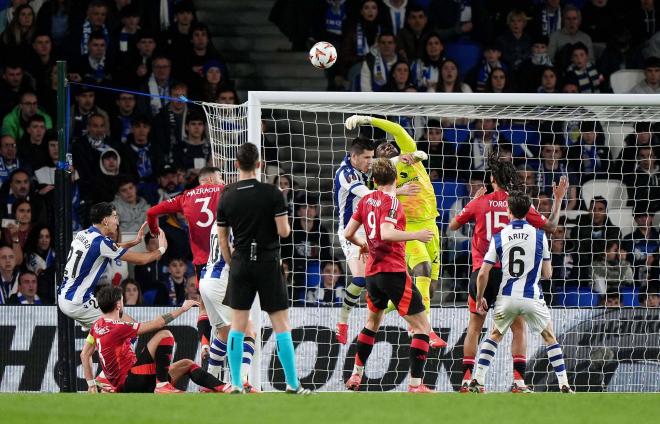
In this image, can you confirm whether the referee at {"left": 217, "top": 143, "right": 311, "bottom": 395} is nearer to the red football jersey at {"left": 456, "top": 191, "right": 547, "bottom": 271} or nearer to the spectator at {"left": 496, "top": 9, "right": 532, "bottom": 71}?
the red football jersey at {"left": 456, "top": 191, "right": 547, "bottom": 271}

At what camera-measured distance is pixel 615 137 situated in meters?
17.6

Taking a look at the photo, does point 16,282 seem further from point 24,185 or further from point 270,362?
point 270,362

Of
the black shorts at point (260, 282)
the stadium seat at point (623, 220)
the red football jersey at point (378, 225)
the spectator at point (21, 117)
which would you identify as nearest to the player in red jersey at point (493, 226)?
the red football jersey at point (378, 225)

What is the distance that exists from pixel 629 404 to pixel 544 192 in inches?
277

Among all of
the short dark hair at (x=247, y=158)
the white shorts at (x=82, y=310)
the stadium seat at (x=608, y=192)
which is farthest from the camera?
the stadium seat at (x=608, y=192)

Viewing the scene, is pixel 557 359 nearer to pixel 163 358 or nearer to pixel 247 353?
pixel 247 353

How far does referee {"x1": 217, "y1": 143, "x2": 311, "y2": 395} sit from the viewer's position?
10.8m

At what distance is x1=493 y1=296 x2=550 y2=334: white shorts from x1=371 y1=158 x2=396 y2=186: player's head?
Result: 1.47 metres

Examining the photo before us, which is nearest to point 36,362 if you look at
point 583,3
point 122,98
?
point 122,98

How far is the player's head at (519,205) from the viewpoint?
1200 cm

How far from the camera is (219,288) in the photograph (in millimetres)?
12609

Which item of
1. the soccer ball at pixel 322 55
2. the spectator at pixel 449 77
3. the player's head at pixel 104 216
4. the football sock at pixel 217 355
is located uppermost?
the spectator at pixel 449 77

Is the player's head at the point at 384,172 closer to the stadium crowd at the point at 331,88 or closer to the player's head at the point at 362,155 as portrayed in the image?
the player's head at the point at 362,155

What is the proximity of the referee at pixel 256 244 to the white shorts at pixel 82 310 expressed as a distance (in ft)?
8.71
